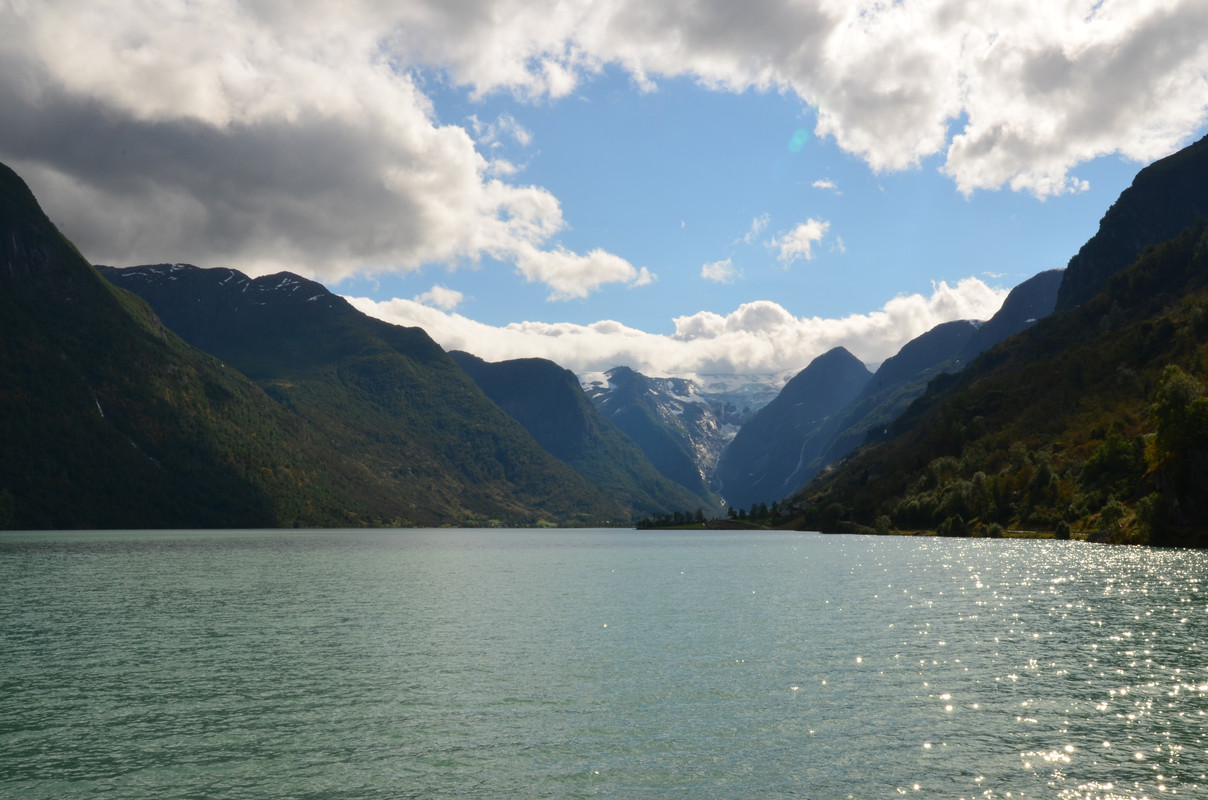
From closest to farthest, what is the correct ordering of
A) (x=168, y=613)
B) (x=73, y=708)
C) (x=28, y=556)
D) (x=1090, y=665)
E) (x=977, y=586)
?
Result: (x=73, y=708), (x=1090, y=665), (x=168, y=613), (x=977, y=586), (x=28, y=556)

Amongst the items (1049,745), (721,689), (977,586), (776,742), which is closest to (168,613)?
(721,689)

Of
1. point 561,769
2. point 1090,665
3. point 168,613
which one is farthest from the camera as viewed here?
point 168,613

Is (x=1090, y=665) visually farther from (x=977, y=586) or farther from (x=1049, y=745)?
(x=977, y=586)

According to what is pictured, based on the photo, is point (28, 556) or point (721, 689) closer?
point (721, 689)

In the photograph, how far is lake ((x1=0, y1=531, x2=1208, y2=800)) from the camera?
29.8 meters

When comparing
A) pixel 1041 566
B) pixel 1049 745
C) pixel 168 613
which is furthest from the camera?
pixel 1041 566

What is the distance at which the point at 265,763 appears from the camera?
31578mm

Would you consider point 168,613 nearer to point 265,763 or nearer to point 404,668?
point 404,668

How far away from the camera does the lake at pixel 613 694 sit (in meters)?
29.8

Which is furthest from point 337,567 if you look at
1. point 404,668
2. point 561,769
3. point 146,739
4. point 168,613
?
point 561,769

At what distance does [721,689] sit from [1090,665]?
2435 centimetres

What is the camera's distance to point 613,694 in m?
43.3

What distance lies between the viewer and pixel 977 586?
308ft

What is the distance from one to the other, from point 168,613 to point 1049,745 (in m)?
76.5
